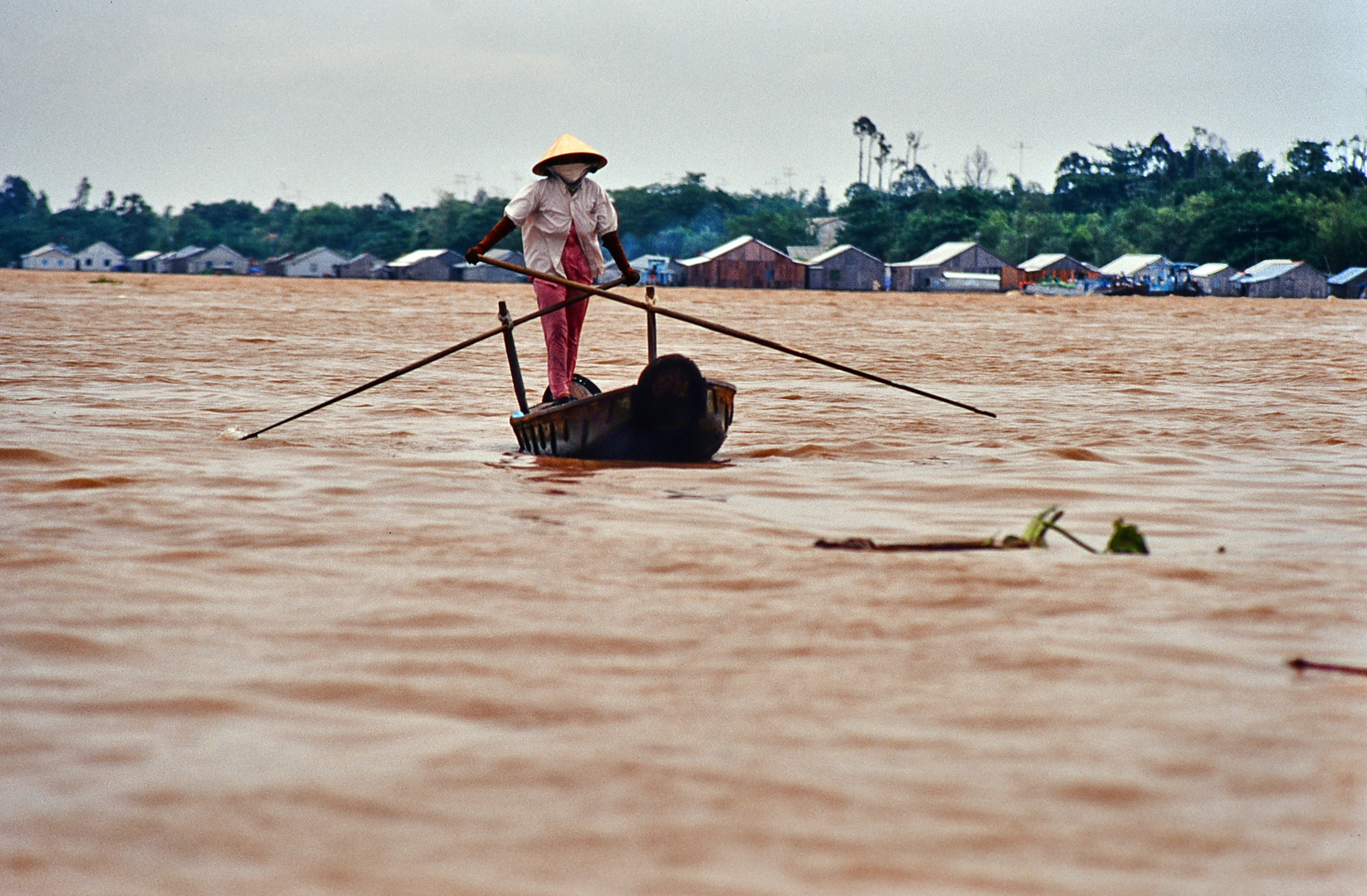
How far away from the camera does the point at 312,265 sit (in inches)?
3413

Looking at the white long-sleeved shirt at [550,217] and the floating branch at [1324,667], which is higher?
the white long-sleeved shirt at [550,217]

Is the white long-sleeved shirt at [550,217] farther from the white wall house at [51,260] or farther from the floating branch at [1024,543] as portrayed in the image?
the white wall house at [51,260]

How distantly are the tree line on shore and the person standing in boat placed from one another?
209 ft

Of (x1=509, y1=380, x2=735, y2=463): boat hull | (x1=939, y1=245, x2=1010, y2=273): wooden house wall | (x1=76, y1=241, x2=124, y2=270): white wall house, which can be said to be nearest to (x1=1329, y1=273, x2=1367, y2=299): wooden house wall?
(x1=939, y1=245, x2=1010, y2=273): wooden house wall

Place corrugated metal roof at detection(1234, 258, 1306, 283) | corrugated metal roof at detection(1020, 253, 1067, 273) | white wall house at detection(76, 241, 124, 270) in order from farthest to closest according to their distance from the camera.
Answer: white wall house at detection(76, 241, 124, 270)
corrugated metal roof at detection(1020, 253, 1067, 273)
corrugated metal roof at detection(1234, 258, 1306, 283)

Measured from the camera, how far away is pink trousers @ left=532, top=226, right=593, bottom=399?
261 inches

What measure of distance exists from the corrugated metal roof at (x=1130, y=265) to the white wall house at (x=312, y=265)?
45996 mm

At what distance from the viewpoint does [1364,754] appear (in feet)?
7.28

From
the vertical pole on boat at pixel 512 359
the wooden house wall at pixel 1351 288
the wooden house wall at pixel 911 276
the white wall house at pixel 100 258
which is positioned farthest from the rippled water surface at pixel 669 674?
the white wall house at pixel 100 258

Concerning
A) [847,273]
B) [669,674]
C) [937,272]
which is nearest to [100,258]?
[847,273]

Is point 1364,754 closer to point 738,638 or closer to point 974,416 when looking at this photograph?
point 738,638

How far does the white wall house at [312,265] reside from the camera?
8638 centimetres

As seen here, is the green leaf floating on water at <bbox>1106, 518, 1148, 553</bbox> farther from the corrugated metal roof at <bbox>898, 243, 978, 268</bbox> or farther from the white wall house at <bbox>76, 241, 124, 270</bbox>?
the white wall house at <bbox>76, 241, 124, 270</bbox>

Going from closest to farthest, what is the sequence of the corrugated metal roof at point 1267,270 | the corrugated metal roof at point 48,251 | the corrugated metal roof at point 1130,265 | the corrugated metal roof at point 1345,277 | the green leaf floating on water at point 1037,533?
the green leaf floating on water at point 1037,533 → the corrugated metal roof at point 1267,270 → the corrugated metal roof at point 1345,277 → the corrugated metal roof at point 1130,265 → the corrugated metal roof at point 48,251
